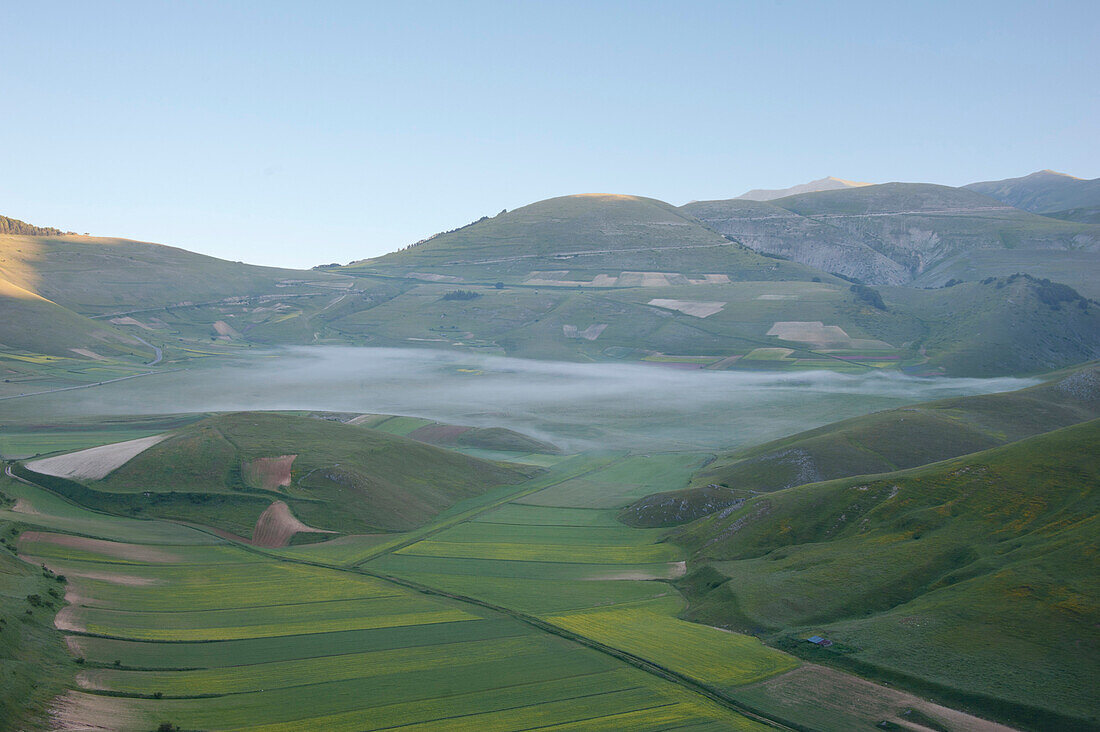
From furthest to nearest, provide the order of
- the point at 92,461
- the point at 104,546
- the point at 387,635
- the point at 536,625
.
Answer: the point at 92,461 < the point at 104,546 < the point at 536,625 < the point at 387,635

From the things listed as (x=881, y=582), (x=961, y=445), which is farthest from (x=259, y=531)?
(x=961, y=445)

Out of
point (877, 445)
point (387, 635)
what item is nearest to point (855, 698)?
point (387, 635)

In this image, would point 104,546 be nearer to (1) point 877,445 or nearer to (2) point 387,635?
(2) point 387,635

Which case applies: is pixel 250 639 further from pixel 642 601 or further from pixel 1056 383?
pixel 1056 383

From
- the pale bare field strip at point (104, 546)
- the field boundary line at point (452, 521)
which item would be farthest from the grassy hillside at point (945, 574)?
the pale bare field strip at point (104, 546)

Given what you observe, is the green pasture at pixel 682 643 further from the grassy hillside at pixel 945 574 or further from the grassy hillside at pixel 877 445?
the grassy hillside at pixel 877 445

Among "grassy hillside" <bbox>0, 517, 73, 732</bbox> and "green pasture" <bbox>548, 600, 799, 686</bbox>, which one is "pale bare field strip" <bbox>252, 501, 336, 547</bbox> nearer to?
"grassy hillside" <bbox>0, 517, 73, 732</bbox>

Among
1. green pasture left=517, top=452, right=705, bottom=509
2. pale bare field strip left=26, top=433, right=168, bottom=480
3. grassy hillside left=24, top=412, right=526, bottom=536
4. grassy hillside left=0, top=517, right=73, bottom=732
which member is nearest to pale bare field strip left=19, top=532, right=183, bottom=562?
grassy hillside left=0, top=517, right=73, bottom=732

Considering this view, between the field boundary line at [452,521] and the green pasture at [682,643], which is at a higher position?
the green pasture at [682,643]
